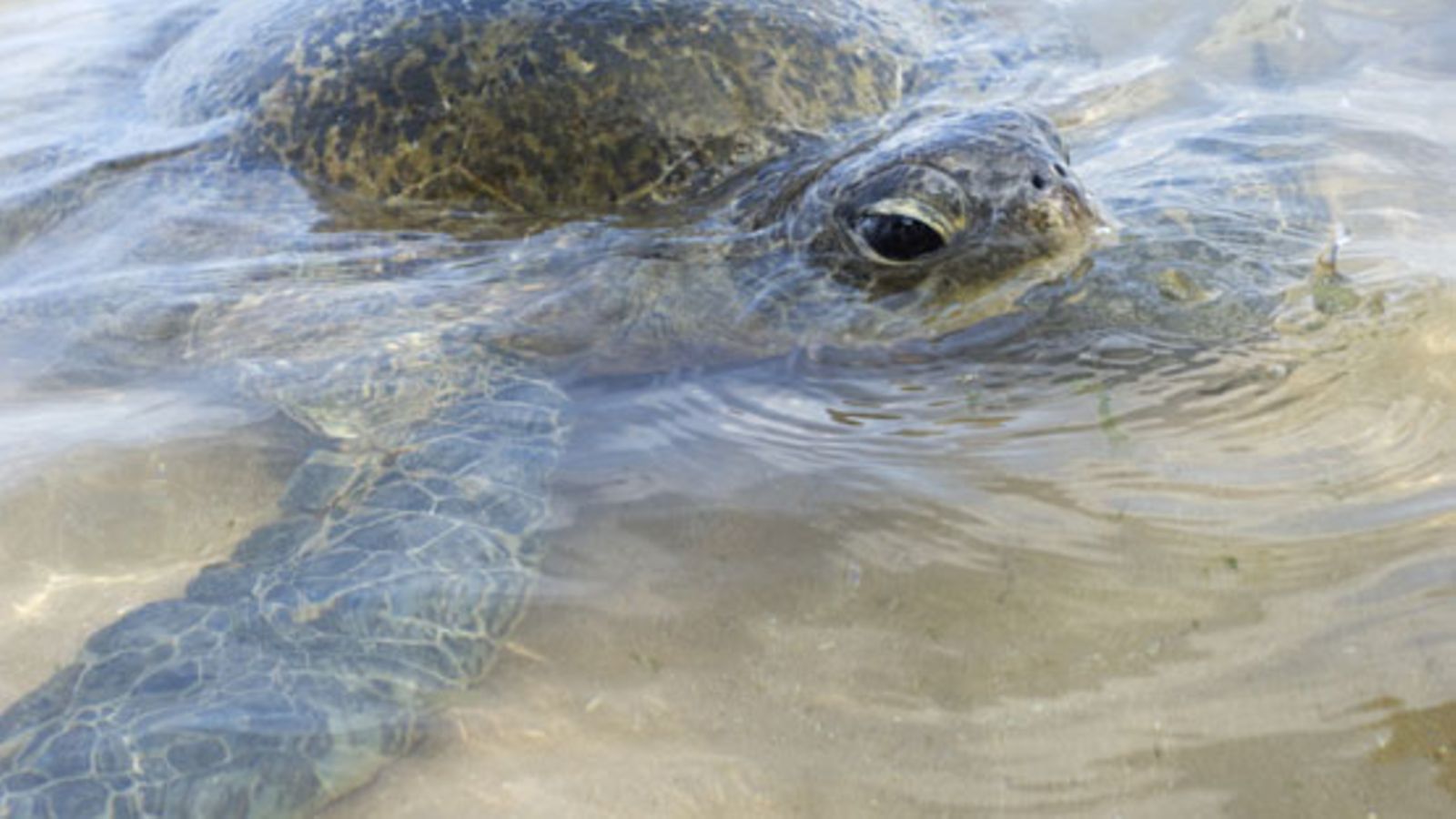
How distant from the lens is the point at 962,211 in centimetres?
353

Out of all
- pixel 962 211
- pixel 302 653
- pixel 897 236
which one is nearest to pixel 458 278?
pixel 897 236

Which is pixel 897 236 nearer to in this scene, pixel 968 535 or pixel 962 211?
pixel 962 211

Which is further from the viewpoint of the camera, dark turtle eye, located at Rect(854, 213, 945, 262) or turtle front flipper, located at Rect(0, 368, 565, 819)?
dark turtle eye, located at Rect(854, 213, 945, 262)

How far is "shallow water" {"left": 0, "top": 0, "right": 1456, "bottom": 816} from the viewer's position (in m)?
2.07

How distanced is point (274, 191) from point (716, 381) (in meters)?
2.09

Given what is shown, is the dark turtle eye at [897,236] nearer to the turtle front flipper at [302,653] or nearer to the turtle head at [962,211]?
the turtle head at [962,211]

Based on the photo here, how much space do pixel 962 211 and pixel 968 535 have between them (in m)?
1.28

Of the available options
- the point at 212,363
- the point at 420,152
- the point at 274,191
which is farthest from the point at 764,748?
the point at 274,191

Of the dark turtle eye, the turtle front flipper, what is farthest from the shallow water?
the dark turtle eye

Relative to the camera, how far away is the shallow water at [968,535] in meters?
2.07

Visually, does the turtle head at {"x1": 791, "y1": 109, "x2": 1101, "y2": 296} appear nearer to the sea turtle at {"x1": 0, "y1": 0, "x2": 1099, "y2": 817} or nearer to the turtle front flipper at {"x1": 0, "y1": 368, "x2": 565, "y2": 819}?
the sea turtle at {"x1": 0, "y1": 0, "x2": 1099, "y2": 817}

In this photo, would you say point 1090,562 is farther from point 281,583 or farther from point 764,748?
point 281,583

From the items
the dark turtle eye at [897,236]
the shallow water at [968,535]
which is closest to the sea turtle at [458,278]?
the dark turtle eye at [897,236]

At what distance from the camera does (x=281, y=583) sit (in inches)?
102
